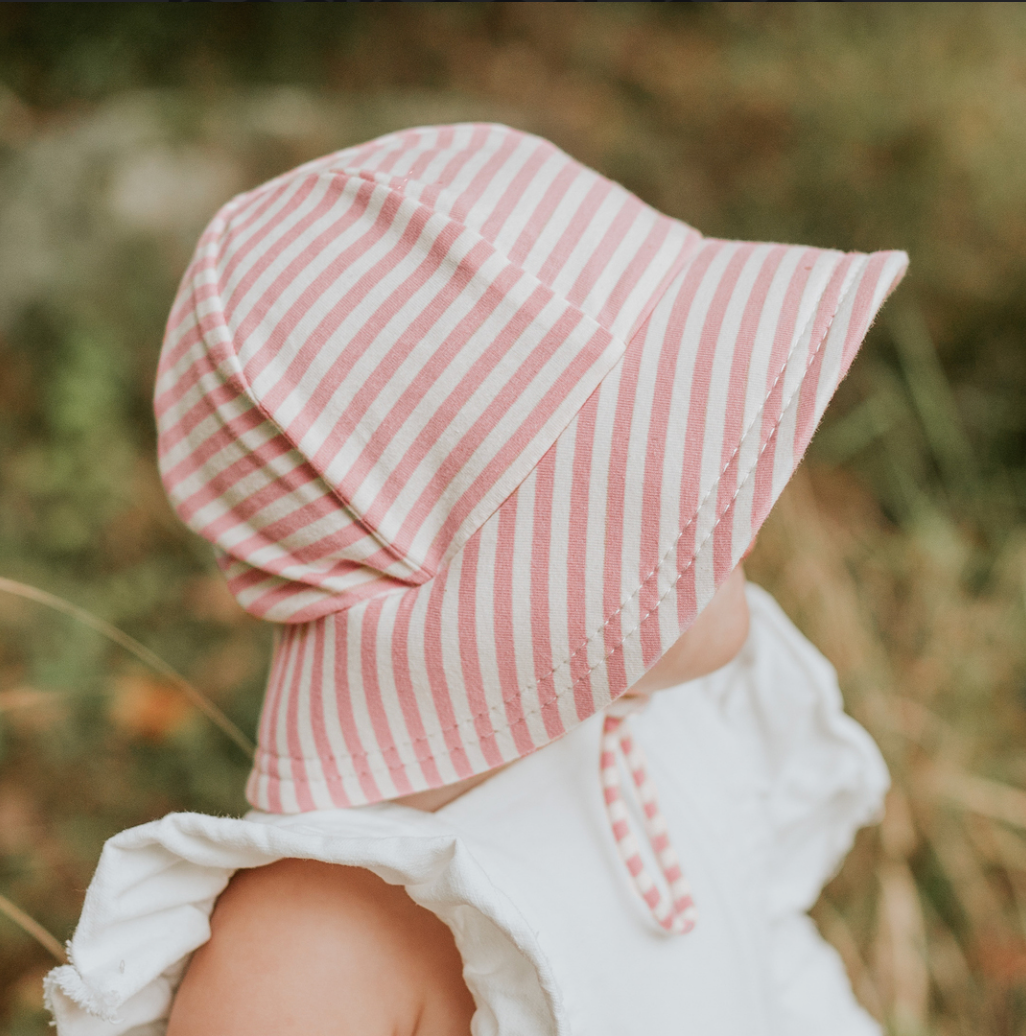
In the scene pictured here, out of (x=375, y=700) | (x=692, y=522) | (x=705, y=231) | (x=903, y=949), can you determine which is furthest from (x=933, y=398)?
(x=375, y=700)

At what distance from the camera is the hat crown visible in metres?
0.59

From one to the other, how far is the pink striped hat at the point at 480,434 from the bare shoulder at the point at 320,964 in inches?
2.8

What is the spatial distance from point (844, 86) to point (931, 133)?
0.86 ft

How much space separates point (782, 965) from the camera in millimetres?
904

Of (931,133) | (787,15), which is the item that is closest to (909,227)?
(931,133)

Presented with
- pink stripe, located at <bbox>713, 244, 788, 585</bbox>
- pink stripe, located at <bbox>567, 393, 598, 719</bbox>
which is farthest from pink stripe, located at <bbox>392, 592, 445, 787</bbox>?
pink stripe, located at <bbox>713, 244, 788, 585</bbox>

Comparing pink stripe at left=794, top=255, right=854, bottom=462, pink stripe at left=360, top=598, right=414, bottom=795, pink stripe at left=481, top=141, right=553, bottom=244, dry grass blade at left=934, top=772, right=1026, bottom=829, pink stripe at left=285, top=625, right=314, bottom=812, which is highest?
pink stripe at left=481, top=141, right=553, bottom=244

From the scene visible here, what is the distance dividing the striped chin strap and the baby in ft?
0.11

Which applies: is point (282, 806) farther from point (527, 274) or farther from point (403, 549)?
point (527, 274)

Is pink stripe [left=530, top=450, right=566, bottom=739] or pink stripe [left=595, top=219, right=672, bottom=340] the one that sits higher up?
pink stripe [left=595, top=219, right=672, bottom=340]

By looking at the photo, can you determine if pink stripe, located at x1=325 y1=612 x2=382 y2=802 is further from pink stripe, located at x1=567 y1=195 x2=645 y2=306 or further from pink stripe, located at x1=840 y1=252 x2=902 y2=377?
pink stripe, located at x1=840 y1=252 x2=902 y2=377

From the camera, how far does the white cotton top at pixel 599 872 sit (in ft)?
1.94

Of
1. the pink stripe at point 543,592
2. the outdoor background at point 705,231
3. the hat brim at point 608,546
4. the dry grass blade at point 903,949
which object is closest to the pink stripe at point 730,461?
the hat brim at point 608,546

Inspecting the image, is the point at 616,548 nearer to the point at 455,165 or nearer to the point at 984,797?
the point at 455,165
